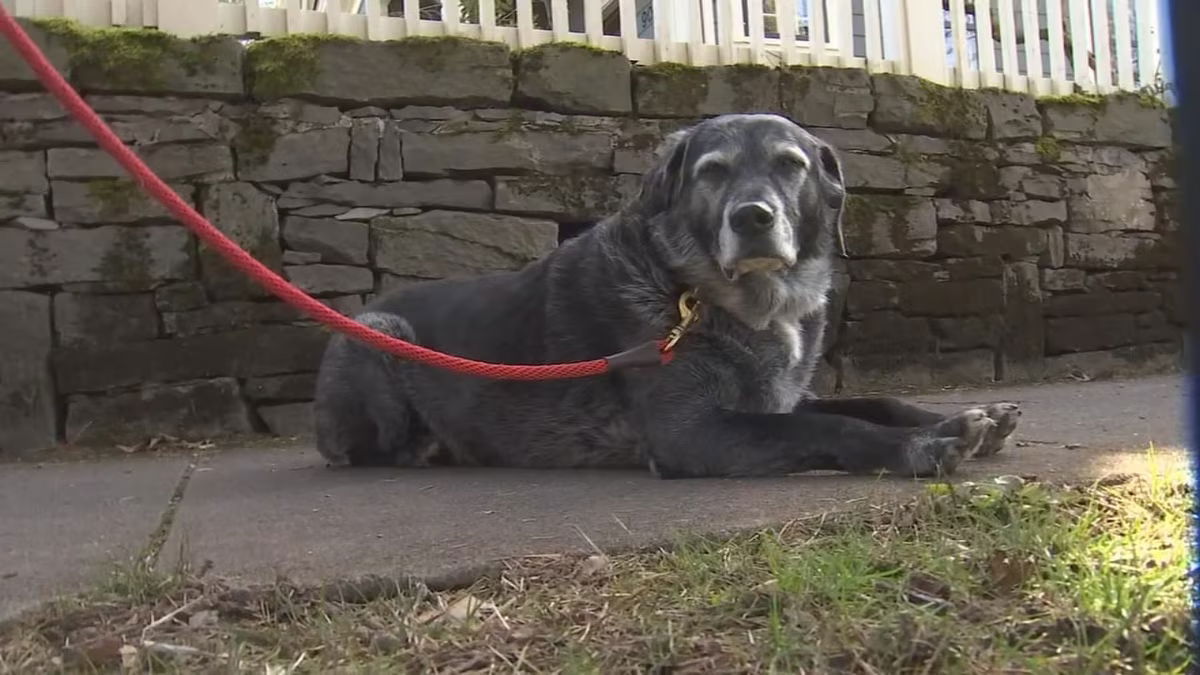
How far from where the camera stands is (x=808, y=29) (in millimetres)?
6527

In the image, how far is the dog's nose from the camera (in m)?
3.22

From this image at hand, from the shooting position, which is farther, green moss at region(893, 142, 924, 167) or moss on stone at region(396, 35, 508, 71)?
green moss at region(893, 142, 924, 167)

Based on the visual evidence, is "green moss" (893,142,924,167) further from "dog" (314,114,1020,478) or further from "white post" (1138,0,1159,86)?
→ "dog" (314,114,1020,478)

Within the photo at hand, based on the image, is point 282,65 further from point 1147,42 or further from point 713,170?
point 1147,42

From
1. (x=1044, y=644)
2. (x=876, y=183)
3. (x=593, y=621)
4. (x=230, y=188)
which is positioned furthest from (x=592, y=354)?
(x=876, y=183)

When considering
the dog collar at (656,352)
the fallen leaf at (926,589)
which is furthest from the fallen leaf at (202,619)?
the dog collar at (656,352)

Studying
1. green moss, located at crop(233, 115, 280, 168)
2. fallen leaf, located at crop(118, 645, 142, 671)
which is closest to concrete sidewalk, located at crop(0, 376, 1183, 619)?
fallen leaf, located at crop(118, 645, 142, 671)

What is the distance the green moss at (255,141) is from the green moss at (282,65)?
15cm

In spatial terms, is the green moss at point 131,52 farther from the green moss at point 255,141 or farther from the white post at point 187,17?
the green moss at point 255,141

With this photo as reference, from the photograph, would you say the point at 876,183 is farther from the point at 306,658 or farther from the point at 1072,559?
the point at 306,658

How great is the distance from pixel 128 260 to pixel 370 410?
1905 millimetres

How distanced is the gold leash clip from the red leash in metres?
0.02

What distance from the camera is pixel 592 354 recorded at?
11.8 ft

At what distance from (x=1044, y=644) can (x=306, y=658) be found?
1173 mm
